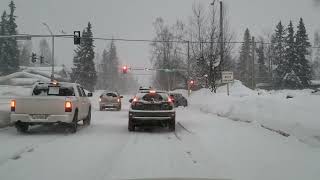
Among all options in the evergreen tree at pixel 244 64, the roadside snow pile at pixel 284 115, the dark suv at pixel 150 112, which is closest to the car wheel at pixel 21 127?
the dark suv at pixel 150 112

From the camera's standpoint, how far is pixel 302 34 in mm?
84875

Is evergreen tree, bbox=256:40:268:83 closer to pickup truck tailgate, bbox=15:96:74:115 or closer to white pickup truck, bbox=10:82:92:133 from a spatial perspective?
white pickup truck, bbox=10:82:92:133

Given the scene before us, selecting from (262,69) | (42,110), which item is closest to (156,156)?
(42,110)

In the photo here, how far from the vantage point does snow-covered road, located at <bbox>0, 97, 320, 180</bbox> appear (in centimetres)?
900

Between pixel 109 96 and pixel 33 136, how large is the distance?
836 inches

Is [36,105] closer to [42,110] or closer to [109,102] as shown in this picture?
[42,110]

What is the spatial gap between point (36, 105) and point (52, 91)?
5.29 ft

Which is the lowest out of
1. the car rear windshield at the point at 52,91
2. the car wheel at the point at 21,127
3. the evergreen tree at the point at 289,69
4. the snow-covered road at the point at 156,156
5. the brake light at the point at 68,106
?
the snow-covered road at the point at 156,156

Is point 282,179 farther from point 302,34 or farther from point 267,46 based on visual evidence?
point 267,46

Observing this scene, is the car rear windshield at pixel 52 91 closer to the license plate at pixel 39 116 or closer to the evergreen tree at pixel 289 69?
the license plate at pixel 39 116

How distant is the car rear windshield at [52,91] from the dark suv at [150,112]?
231cm

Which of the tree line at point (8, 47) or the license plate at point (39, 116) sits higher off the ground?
the tree line at point (8, 47)

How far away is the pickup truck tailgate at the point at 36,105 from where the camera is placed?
15.7 metres

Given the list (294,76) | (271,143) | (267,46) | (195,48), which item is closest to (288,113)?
(271,143)
